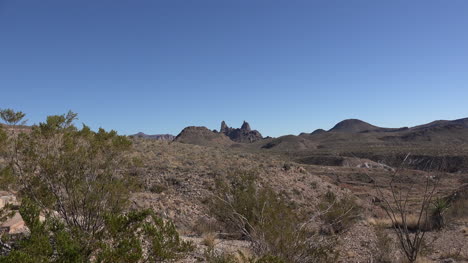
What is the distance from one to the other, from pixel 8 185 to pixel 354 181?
37739 millimetres

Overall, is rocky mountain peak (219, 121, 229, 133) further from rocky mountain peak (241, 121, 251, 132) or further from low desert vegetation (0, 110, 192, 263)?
low desert vegetation (0, 110, 192, 263)

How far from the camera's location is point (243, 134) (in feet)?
520

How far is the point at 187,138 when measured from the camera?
329ft

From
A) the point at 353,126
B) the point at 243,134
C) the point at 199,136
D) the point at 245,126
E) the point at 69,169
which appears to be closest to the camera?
the point at 69,169

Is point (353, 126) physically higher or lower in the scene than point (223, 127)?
lower

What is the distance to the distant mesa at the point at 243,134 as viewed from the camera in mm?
151750

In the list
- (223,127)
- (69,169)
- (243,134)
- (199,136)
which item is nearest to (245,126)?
(243,134)

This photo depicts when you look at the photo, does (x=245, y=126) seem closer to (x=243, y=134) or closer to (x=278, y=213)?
(x=243, y=134)

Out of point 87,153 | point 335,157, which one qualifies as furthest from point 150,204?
point 335,157

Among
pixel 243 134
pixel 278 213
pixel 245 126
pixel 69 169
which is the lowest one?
pixel 278 213

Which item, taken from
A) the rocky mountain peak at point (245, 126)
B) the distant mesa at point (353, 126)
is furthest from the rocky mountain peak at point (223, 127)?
the distant mesa at point (353, 126)

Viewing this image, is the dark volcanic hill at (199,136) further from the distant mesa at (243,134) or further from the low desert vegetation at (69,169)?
the low desert vegetation at (69,169)

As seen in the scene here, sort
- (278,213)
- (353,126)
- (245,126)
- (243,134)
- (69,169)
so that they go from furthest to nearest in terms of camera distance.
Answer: (245,126), (353,126), (243,134), (278,213), (69,169)

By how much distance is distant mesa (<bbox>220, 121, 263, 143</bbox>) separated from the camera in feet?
498
